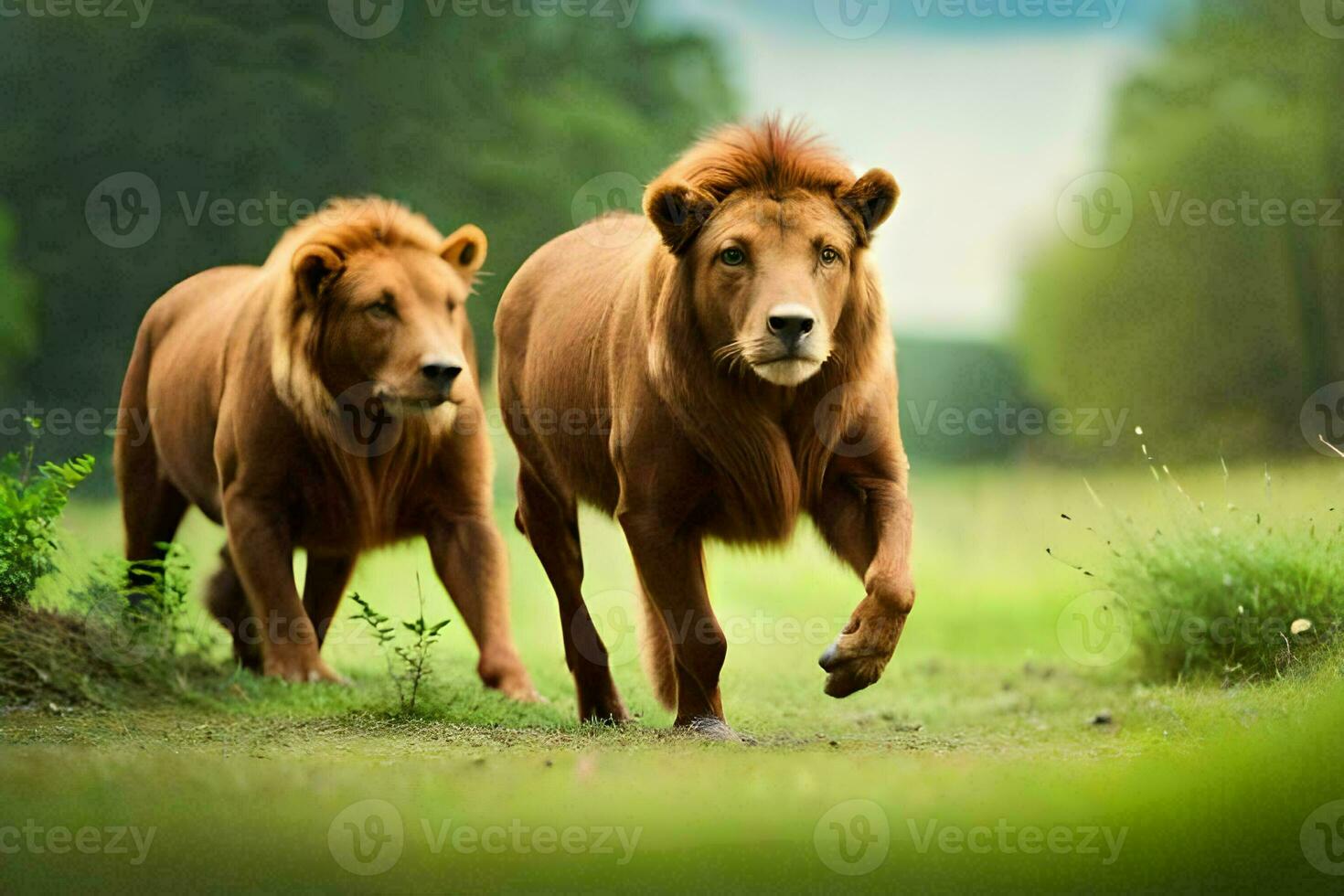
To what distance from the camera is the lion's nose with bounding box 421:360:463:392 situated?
25.3 feet

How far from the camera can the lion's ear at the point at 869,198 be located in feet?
20.5

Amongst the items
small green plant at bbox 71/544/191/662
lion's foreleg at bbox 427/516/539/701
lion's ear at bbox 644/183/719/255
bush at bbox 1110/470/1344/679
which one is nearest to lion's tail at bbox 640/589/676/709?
lion's foreleg at bbox 427/516/539/701

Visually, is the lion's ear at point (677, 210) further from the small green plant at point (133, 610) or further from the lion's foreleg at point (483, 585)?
the small green plant at point (133, 610)

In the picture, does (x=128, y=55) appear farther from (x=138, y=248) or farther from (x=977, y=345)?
(x=977, y=345)

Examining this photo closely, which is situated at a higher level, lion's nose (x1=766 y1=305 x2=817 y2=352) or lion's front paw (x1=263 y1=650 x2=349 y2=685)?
lion's nose (x1=766 y1=305 x2=817 y2=352)

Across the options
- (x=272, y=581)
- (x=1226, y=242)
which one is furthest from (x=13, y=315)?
(x=1226, y=242)

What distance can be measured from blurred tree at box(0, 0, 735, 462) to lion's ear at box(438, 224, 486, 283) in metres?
8.36

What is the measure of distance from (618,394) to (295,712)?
2.35 m

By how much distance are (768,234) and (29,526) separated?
390 centimetres

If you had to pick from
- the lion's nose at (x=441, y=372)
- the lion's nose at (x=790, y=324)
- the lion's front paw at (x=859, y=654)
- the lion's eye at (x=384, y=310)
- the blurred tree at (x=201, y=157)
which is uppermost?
the blurred tree at (x=201, y=157)

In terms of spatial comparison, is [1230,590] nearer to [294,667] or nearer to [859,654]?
[859,654]

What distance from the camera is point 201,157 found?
18031 millimetres

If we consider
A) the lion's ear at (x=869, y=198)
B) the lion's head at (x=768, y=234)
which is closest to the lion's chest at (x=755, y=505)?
the lion's head at (x=768, y=234)

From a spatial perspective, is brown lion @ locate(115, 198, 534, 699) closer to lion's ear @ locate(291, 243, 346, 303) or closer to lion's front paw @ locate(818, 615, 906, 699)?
lion's ear @ locate(291, 243, 346, 303)
